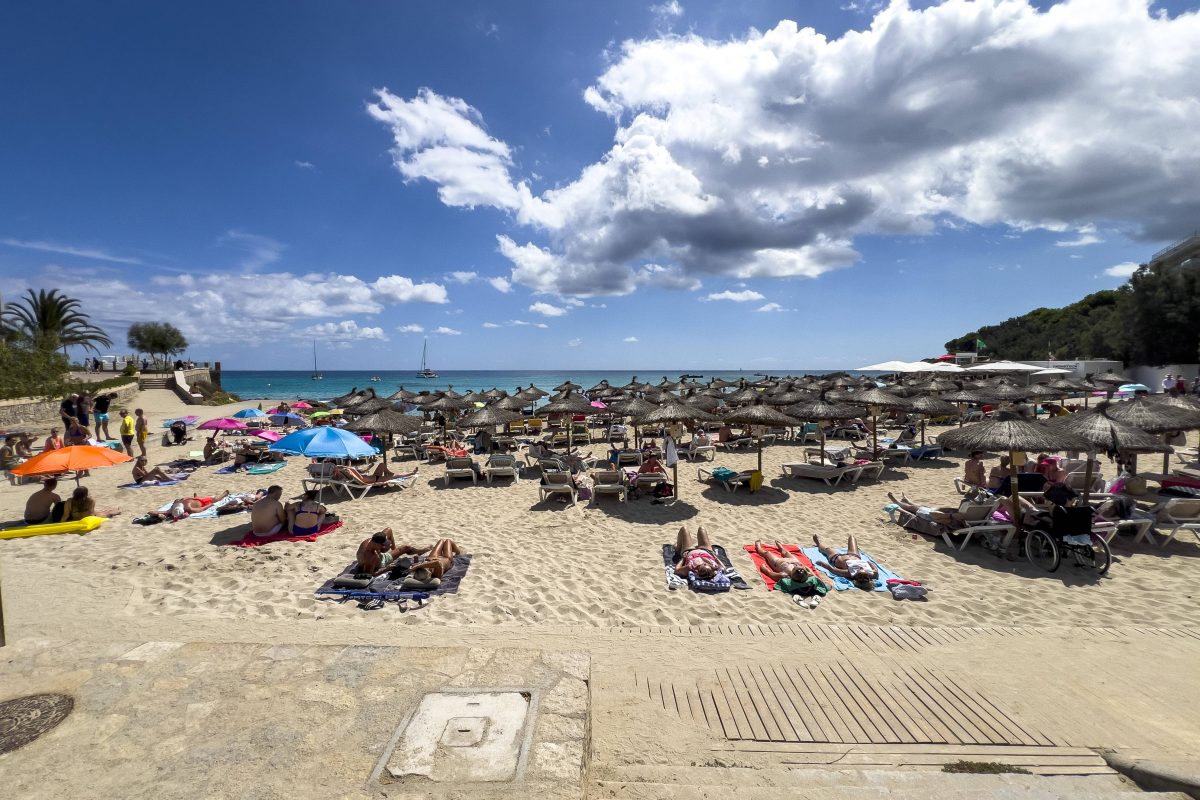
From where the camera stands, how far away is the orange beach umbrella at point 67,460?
7.52 meters

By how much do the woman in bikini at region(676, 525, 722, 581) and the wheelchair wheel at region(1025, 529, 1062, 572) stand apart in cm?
437

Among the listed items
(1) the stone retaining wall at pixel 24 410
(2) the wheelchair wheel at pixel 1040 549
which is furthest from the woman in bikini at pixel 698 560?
(1) the stone retaining wall at pixel 24 410

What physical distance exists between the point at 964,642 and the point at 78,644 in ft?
26.8

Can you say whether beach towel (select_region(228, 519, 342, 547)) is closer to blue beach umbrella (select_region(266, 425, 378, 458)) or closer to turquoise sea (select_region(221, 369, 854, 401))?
blue beach umbrella (select_region(266, 425, 378, 458))

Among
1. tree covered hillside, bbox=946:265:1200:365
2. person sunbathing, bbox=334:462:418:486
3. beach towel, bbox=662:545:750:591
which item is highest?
tree covered hillside, bbox=946:265:1200:365

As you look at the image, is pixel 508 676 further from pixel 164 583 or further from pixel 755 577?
pixel 164 583

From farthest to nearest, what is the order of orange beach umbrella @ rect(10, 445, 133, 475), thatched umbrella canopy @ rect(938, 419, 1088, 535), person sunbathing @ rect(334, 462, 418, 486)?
person sunbathing @ rect(334, 462, 418, 486), orange beach umbrella @ rect(10, 445, 133, 475), thatched umbrella canopy @ rect(938, 419, 1088, 535)

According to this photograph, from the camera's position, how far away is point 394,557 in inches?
256

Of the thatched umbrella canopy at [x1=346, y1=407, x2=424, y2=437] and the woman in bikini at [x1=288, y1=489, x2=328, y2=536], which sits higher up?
the thatched umbrella canopy at [x1=346, y1=407, x2=424, y2=437]

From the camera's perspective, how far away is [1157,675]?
4160 mm

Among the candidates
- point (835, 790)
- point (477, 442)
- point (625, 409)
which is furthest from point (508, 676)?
point (477, 442)

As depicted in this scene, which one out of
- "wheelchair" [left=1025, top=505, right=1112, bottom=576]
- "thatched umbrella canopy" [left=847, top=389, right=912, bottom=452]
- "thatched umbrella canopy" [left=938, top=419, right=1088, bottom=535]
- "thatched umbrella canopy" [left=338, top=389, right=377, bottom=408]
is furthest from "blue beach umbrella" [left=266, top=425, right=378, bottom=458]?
"thatched umbrella canopy" [left=847, top=389, right=912, bottom=452]

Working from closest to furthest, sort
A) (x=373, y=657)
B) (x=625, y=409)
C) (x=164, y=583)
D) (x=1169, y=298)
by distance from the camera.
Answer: (x=373, y=657) → (x=164, y=583) → (x=625, y=409) → (x=1169, y=298)

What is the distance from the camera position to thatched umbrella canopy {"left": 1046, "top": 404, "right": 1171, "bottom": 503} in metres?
7.44
